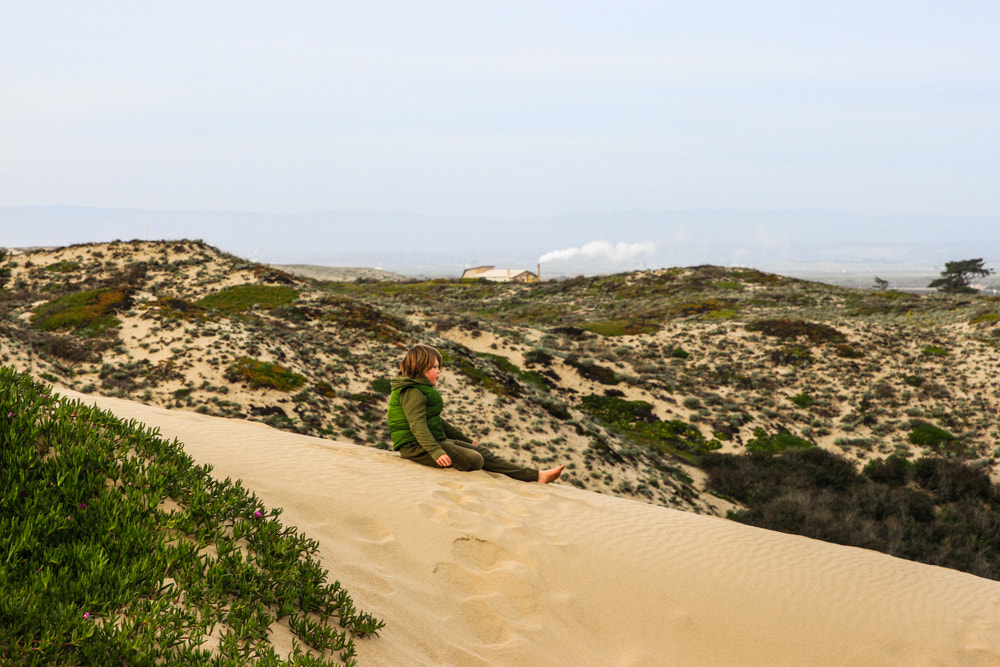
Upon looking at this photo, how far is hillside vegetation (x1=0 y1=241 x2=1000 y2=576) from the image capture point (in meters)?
16.8

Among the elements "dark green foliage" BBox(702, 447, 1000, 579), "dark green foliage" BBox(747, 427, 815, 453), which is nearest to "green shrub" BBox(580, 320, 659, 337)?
"dark green foliage" BBox(747, 427, 815, 453)

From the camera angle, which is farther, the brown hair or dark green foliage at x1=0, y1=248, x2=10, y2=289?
dark green foliage at x1=0, y1=248, x2=10, y2=289

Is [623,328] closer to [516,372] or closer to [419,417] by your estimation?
[516,372]

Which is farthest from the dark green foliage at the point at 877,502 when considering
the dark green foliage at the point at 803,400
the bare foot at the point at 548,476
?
the bare foot at the point at 548,476

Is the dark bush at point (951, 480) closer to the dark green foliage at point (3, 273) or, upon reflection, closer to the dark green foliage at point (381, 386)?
the dark green foliage at point (381, 386)

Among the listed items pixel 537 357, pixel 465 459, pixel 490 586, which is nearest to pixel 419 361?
pixel 465 459

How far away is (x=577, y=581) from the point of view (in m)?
6.14

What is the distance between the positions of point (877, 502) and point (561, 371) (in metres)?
14.7

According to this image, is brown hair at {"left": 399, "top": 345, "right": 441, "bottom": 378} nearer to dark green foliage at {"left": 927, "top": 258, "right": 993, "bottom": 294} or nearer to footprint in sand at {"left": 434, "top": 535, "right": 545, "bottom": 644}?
footprint in sand at {"left": 434, "top": 535, "right": 545, "bottom": 644}

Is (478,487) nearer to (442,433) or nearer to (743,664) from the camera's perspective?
(442,433)

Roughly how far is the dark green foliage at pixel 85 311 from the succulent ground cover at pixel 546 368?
5.4 inches

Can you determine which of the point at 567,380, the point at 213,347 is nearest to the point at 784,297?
the point at 567,380

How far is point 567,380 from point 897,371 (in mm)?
20623

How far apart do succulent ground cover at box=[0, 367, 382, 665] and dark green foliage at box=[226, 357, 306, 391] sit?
11865 millimetres
